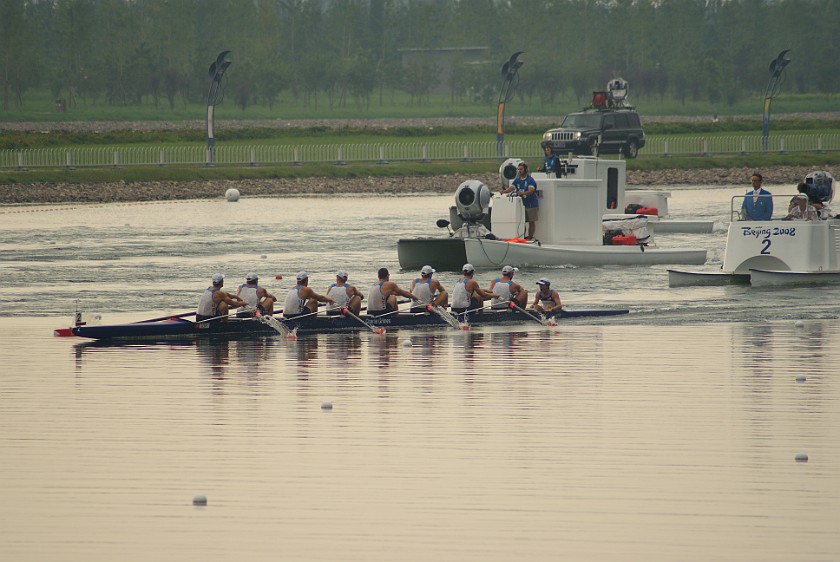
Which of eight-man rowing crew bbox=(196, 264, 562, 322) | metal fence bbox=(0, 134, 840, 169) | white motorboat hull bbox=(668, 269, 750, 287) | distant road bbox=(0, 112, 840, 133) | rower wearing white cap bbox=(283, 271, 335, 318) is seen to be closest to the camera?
eight-man rowing crew bbox=(196, 264, 562, 322)

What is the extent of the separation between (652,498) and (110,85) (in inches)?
4619

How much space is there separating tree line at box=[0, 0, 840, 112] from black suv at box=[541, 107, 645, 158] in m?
60.8

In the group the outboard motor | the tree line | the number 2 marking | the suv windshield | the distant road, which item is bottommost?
the number 2 marking

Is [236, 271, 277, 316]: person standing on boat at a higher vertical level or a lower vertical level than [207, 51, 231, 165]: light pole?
lower

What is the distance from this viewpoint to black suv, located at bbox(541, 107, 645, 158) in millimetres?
67188

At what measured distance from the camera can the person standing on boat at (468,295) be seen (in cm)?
2977

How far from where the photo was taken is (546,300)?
30609mm

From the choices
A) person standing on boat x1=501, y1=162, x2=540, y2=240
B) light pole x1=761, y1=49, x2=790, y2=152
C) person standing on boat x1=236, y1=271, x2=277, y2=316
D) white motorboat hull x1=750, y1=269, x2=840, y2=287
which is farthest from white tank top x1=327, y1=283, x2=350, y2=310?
light pole x1=761, y1=49, x2=790, y2=152

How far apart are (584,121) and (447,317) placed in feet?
136

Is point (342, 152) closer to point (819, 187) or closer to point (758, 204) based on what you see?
point (819, 187)

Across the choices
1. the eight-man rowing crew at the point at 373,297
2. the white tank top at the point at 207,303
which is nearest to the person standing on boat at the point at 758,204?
the eight-man rowing crew at the point at 373,297

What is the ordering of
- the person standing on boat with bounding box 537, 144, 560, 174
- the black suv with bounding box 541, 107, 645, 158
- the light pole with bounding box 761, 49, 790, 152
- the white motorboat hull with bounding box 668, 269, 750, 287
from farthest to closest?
the light pole with bounding box 761, 49, 790, 152 → the black suv with bounding box 541, 107, 645, 158 → the person standing on boat with bounding box 537, 144, 560, 174 → the white motorboat hull with bounding box 668, 269, 750, 287

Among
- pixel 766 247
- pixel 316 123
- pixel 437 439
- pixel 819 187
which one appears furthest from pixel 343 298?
pixel 316 123

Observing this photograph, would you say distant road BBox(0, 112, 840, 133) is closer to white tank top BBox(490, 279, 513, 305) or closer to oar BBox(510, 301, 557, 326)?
white tank top BBox(490, 279, 513, 305)
